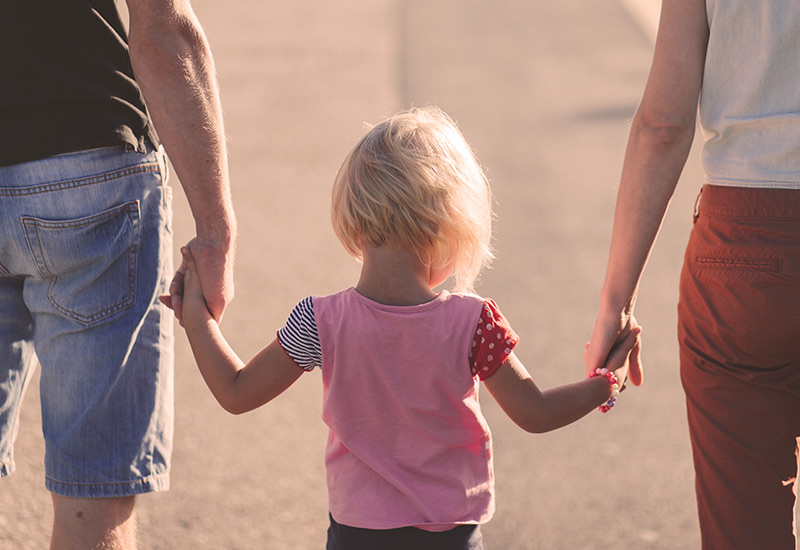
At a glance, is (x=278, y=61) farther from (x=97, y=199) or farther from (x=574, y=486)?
(x=97, y=199)

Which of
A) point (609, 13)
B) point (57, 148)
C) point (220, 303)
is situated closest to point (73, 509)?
point (220, 303)

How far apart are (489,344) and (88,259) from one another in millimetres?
917

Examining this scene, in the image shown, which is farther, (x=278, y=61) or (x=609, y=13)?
(x=609, y=13)

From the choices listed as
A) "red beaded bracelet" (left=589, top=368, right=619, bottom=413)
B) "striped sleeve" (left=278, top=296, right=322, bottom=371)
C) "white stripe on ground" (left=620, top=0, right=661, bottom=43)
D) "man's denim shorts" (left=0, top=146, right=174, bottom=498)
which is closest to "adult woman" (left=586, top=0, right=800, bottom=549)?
"red beaded bracelet" (left=589, top=368, right=619, bottom=413)

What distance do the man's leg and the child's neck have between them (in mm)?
755

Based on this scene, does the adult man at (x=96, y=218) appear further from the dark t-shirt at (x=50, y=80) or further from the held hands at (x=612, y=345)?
the held hands at (x=612, y=345)

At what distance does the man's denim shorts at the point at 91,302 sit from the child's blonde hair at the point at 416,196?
0.48 m

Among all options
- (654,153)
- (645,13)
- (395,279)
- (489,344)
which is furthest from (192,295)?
(645,13)

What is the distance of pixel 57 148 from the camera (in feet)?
7.80

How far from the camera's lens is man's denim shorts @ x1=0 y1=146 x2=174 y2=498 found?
239cm

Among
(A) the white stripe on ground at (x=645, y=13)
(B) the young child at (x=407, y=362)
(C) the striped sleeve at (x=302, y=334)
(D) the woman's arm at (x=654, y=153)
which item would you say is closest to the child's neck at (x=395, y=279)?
(B) the young child at (x=407, y=362)

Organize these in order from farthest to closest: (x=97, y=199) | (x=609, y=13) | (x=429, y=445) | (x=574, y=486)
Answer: (x=609, y=13) < (x=574, y=486) < (x=97, y=199) < (x=429, y=445)

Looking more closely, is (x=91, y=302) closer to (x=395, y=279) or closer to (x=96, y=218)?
(x=96, y=218)

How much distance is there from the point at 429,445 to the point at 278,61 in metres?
11.7
